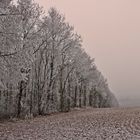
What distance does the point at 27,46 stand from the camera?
2911 cm

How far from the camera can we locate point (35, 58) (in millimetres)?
45812

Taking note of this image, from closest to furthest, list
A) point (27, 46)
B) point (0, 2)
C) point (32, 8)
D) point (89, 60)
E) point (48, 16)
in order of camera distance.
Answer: point (0, 2) < point (27, 46) < point (32, 8) < point (48, 16) < point (89, 60)

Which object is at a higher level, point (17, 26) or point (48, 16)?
point (48, 16)

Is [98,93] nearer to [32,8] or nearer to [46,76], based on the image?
[46,76]

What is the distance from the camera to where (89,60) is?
263 ft

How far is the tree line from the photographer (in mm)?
26422

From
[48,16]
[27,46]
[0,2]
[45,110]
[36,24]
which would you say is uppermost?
[48,16]

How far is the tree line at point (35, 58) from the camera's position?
2642 centimetres

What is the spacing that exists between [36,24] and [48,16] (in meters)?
9.78

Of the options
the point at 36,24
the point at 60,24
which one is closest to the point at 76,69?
the point at 60,24

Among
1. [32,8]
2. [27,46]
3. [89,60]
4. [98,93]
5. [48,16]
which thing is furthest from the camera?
[98,93]

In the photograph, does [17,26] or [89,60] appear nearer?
[17,26]

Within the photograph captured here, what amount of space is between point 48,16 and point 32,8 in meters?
10.9

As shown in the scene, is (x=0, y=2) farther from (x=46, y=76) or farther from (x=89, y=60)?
(x=89, y=60)
